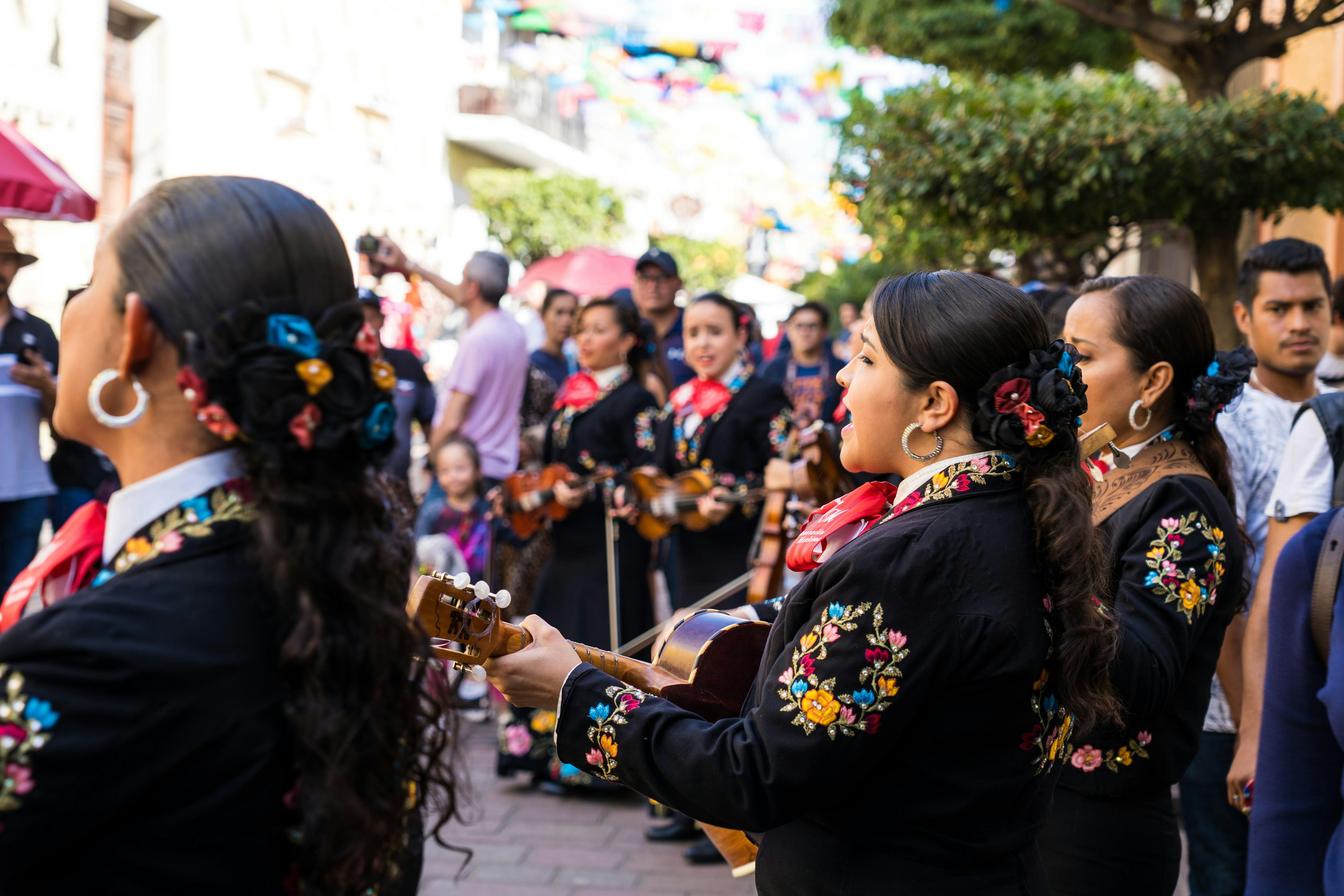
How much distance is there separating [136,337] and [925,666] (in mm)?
1057

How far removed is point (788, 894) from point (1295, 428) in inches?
73.8

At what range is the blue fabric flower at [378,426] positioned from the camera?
126 cm

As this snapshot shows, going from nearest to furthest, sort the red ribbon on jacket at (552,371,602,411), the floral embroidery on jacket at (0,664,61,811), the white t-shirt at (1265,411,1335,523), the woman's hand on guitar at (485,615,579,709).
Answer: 1. the floral embroidery on jacket at (0,664,61,811)
2. the woman's hand on guitar at (485,615,579,709)
3. the white t-shirt at (1265,411,1335,523)
4. the red ribbon on jacket at (552,371,602,411)

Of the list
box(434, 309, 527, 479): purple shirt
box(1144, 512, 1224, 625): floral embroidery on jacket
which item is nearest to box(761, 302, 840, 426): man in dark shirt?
box(434, 309, 527, 479): purple shirt

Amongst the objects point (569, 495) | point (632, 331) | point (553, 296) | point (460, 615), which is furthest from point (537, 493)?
point (460, 615)

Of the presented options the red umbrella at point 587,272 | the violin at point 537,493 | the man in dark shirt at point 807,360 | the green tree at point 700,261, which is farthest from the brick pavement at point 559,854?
the green tree at point 700,261

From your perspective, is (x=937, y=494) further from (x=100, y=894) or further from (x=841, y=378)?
(x=100, y=894)

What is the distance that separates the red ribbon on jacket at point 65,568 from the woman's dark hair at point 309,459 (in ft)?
0.79

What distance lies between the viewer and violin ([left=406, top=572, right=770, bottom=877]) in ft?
5.55

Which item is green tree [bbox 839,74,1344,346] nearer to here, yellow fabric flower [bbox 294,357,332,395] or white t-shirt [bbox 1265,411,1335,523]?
white t-shirt [bbox 1265,411,1335,523]

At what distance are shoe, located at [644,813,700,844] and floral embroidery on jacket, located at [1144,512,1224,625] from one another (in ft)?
8.93

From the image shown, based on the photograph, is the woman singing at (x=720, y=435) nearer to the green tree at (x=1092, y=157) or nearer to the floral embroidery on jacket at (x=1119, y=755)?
the green tree at (x=1092, y=157)

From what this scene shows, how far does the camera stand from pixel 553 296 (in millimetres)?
7902

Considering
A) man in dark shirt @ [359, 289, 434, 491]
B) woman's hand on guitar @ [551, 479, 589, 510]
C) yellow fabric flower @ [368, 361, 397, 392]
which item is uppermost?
yellow fabric flower @ [368, 361, 397, 392]
